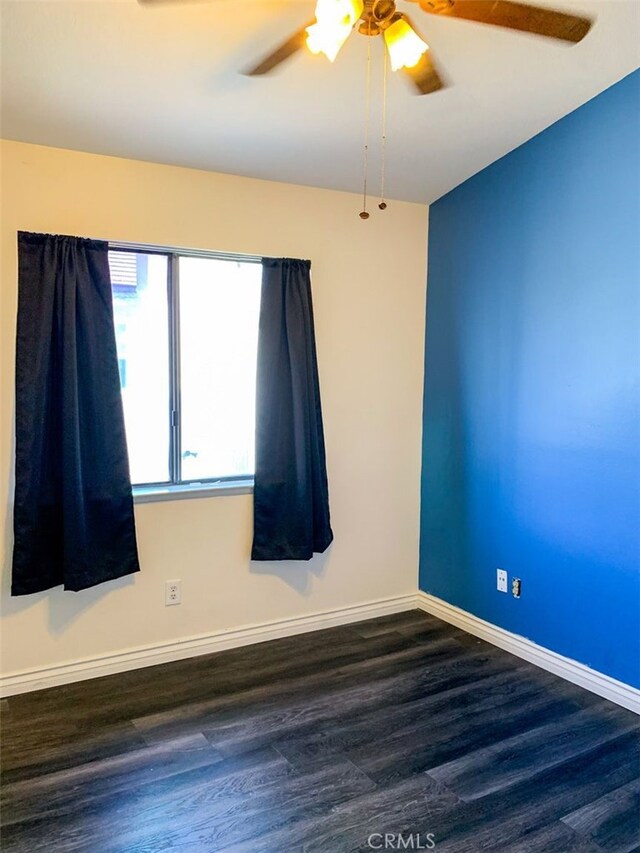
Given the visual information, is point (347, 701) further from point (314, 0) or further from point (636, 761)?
point (314, 0)

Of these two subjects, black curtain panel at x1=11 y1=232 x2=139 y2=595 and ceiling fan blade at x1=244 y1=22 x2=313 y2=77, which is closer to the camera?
ceiling fan blade at x1=244 y1=22 x2=313 y2=77

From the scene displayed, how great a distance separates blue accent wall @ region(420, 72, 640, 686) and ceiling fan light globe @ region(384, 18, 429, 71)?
136cm

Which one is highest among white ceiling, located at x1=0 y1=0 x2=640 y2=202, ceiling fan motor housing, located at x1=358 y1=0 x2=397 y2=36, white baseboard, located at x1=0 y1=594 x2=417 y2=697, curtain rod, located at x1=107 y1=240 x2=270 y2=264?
white ceiling, located at x1=0 y1=0 x2=640 y2=202

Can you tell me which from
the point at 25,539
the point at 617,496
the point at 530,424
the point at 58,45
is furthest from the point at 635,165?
the point at 25,539

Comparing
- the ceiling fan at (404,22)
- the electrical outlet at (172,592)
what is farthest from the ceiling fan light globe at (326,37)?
the electrical outlet at (172,592)

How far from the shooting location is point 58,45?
2.05 m

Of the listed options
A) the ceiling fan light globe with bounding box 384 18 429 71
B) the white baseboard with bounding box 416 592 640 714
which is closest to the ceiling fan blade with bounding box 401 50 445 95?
the ceiling fan light globe with bounding box 384 18 429 71

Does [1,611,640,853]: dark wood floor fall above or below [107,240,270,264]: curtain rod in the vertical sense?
below

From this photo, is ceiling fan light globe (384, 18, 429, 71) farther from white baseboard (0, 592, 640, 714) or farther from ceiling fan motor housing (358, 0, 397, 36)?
white baseboard (0, 592, 640, 714)

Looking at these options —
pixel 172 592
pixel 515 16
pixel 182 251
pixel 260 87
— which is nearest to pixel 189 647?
pixel 172 592

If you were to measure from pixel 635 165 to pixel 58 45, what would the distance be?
226 centimetres

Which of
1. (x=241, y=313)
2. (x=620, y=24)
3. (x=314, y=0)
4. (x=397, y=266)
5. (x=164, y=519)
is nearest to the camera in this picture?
(x=314, y=0)

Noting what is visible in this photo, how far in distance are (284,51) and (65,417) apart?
1.67m

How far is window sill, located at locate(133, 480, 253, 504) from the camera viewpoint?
2914mm
